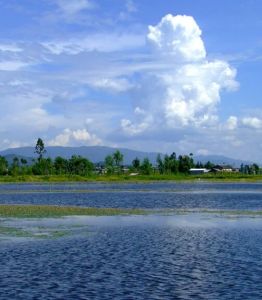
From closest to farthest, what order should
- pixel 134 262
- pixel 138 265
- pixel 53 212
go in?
pixel 138 265, pixel 134 262, pixel 53 212

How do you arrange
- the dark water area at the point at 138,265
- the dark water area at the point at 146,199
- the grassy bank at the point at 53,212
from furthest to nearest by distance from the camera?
the dark water area at the point at 146,199 < the grassy bank at the point at 53,212 < the dark water area at the point at 138,265

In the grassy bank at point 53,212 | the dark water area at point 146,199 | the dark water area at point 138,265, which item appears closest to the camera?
the dark water area at point 138,265

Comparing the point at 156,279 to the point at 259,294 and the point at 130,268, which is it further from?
the point at 259,294

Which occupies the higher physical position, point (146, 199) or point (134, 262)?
point (146, 199)

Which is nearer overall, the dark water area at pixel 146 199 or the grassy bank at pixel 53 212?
the grassy bank at pixel 53 212

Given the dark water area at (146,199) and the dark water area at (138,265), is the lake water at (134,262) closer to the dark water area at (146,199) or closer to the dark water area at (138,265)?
the dark water area at (138,265)

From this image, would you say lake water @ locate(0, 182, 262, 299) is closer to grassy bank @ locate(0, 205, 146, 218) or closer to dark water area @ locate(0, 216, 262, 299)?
dark water area @ locate(0, 216, 262, 299)

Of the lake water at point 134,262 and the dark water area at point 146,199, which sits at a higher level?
the dark water area at point 146,199

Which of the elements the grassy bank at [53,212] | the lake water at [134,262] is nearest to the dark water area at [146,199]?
the grassy bank at [53,212]

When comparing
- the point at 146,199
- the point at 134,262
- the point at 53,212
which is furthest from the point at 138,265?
the point at 146,199

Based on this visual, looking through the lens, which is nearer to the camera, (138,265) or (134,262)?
(138,265)

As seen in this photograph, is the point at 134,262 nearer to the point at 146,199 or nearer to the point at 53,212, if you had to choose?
the point at 53,212

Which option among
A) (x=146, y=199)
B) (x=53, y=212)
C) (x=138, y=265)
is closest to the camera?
(x=138, y=265)

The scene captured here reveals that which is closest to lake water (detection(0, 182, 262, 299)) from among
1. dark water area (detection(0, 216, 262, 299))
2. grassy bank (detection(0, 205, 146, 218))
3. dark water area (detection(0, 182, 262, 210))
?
dark water area (detection(0, 216, 262, 299))
